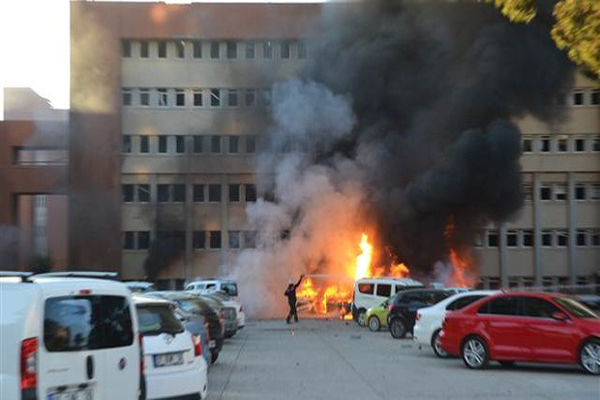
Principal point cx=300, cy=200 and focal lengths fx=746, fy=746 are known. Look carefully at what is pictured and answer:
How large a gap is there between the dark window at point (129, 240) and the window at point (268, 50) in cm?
1488

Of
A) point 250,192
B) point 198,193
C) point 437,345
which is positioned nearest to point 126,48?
point 198,193

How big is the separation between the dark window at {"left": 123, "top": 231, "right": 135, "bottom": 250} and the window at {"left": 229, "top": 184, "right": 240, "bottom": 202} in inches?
276

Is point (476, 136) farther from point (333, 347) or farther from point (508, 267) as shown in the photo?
point (333, 347)

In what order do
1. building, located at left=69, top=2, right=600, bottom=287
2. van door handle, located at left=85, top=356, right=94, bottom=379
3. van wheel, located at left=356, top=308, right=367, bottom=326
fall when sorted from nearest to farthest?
van door handle, located at left=85, top=356, right=94, bottom=379 → van wheel, located at left=356, top=308, right=367, bottom=326 → building, located at left=69, top=2, right=600, bottom=287

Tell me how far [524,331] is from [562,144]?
40.6 metres

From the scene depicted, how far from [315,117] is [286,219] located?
636 centimetres

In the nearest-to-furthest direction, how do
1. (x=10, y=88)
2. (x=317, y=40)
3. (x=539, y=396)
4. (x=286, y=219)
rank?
1. (x=539, y=396)
2. (x=286, y=219)
3. (x=317, y=40)
4. (x=10, y=88)

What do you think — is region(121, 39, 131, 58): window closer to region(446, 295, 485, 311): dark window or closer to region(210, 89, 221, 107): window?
region(210, 89, 221, 107): window

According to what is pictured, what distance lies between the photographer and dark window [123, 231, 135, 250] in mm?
49750

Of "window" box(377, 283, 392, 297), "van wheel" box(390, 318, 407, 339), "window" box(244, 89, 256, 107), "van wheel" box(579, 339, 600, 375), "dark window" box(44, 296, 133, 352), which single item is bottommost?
"van wheel" box(390, 318, 407, 339)

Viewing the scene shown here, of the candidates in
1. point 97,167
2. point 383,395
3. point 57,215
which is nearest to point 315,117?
point 97,167

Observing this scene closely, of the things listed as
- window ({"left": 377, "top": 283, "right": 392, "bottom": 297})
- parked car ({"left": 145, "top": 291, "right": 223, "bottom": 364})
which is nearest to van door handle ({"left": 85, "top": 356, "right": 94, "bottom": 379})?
parked car ({"left": 145, "top": 291, "right": 223, "bottom": 364})

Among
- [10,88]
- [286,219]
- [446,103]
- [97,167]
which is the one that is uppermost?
[10,88]

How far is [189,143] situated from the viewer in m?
50.3
